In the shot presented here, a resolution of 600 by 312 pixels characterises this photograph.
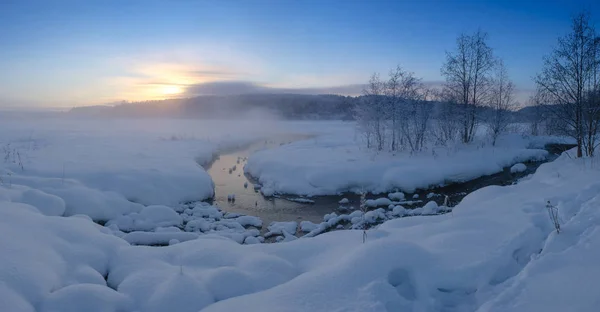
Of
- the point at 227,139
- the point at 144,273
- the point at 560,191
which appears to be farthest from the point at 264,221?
the point at 227,139

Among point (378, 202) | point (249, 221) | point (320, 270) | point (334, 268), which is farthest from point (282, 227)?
point (334, 268)

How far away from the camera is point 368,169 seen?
16.3 meters

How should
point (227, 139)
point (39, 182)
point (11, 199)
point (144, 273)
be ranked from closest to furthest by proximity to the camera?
point (144, 273)
point (11, 199)
point (39, 182)
point (227, 139)

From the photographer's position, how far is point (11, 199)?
841cm

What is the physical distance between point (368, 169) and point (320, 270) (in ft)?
39.3

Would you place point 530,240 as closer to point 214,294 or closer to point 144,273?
point 214,294

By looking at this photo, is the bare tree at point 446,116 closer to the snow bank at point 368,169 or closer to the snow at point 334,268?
the snow bank at point 368,169

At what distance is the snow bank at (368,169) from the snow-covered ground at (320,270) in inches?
319

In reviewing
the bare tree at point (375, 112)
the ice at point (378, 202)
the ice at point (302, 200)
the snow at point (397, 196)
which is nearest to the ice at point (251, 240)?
the ice at point (302, 200)

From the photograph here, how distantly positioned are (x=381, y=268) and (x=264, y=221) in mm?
7206

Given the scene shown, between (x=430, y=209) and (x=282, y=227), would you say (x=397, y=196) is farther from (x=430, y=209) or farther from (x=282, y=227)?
(x=282, y=227)

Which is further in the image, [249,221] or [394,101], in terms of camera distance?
[394,101]

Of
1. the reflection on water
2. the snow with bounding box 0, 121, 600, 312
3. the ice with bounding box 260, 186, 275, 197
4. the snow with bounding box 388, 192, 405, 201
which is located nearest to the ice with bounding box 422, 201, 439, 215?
the snow with bounding box 388, 192, 405, 201

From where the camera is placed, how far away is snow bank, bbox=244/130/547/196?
15.0 m
